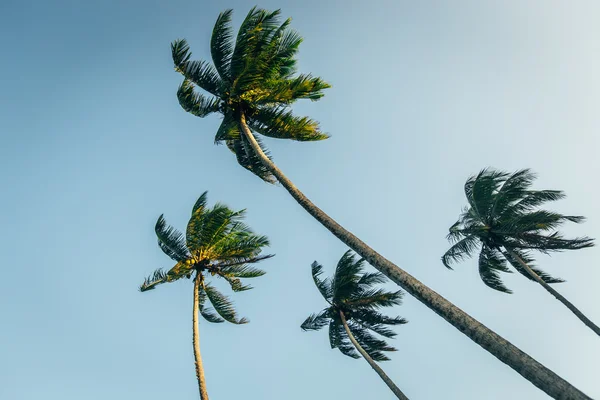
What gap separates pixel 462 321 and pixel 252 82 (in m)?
8.36

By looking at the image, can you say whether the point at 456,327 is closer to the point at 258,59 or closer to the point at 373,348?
the point at 258,59

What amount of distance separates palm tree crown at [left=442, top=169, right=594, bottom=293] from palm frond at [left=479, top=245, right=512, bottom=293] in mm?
46

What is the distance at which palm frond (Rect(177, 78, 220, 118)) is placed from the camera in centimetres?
1248

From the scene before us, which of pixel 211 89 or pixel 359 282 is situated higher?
pixel 211 89

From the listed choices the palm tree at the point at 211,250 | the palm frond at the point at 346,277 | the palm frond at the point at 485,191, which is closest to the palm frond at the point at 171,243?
the palm tree at the point at 211,250

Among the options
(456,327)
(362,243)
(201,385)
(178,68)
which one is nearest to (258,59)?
(178,68)

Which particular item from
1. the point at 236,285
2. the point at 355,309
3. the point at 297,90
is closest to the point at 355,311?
the point at 355,309

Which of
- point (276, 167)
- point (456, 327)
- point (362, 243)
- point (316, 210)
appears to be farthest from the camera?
point (276, 167)

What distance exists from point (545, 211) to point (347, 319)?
32.1ft

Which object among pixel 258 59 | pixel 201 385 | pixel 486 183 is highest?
pixel 486 183

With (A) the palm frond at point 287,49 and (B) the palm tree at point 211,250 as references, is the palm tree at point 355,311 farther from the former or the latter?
(A) the palm frond at point 287,49

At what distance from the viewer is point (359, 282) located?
17.4 m

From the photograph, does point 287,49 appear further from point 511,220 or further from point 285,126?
point 511,220

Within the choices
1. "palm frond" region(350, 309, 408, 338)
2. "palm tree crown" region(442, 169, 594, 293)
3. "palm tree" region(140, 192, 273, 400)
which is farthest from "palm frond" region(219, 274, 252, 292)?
"palm tree crown" region(442, 169, 594, 293)
